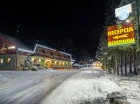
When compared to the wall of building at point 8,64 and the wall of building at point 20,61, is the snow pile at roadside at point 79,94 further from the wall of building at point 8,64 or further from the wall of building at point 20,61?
the wall of building at point 8,64

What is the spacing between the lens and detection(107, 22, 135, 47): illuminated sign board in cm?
2300

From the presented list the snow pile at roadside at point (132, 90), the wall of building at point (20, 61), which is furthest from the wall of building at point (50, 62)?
the snow pile at roadside at point (132, 90)

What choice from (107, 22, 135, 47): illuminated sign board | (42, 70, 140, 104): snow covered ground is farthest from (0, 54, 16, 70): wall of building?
(42, 70, 140, 104): snow covered ground

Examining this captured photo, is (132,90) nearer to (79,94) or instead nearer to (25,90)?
(79,94)

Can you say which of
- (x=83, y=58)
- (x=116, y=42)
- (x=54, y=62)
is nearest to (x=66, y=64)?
(x=54, y=62)

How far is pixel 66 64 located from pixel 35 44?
1423 inches

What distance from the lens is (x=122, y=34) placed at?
24.4 meters

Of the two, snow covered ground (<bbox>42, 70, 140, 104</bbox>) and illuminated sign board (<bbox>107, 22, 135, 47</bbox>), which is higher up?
illuminated sign board (<bbox>107, 22, 135, 47</bbox>)

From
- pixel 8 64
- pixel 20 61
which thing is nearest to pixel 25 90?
pixel 20 61

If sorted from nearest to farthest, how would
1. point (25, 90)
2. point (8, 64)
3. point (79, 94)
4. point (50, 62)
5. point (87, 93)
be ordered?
point (79, 94) < point (87, 93) < point (25, 90) < point (8, 64) < point (50, 62)

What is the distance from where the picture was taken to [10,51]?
5144cm

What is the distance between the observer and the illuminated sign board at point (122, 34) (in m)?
23.0

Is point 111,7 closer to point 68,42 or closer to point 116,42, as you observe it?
point 116,42

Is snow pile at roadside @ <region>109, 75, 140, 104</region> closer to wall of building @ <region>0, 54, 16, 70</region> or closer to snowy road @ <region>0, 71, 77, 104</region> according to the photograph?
snowy road @ <region>0, 71, 77, 104</region>
